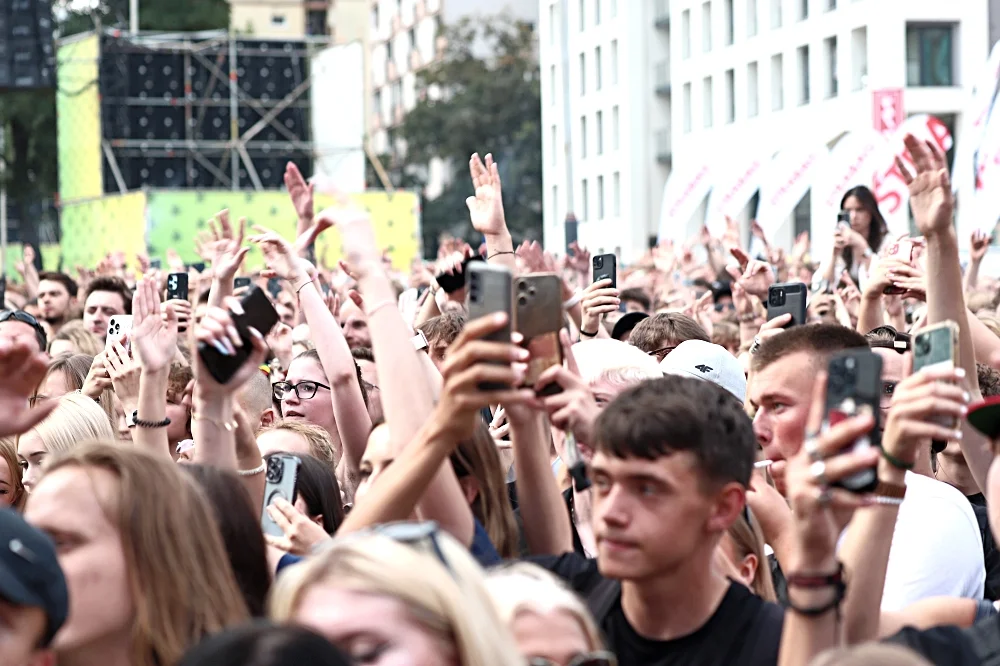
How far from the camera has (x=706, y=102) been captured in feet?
183

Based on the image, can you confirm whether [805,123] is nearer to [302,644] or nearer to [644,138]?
[644,138]

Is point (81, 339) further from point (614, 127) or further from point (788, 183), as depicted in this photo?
point (614, 127)

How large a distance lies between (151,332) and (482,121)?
66280 mm

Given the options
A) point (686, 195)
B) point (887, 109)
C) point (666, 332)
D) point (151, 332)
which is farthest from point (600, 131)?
point (151, 332)

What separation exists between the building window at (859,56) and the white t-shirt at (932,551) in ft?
139

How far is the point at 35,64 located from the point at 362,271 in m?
15.7

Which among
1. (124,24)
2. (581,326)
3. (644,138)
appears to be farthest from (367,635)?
(644,138)

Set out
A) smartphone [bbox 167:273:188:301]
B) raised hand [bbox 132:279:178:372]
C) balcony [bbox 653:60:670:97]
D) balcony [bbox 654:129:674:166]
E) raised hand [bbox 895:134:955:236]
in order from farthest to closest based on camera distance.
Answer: balcony [bbox 653:60:670:97] → balcony [bbox 654:129:674:166] → smartphone [bbox 167:273:188:301] → raised hand [bbox 895:134:955:236] → raised hand [bbox 132:279:178:372]

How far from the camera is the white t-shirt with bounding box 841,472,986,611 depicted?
4453 millimetres

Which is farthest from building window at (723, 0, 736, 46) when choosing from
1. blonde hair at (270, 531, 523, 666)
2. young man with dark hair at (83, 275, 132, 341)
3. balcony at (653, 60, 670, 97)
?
blonde hair at (270, 531, 523, 666)

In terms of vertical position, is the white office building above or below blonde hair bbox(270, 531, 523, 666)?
above

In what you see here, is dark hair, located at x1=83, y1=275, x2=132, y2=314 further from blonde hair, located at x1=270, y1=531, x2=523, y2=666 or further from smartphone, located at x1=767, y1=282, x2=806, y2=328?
blonde hair, located at x1=270, y1=531, x2=523, y2=666

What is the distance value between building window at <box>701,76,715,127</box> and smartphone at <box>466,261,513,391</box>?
2066 inches

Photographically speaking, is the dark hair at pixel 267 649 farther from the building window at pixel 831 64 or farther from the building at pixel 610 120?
the building at pixel 610 120
